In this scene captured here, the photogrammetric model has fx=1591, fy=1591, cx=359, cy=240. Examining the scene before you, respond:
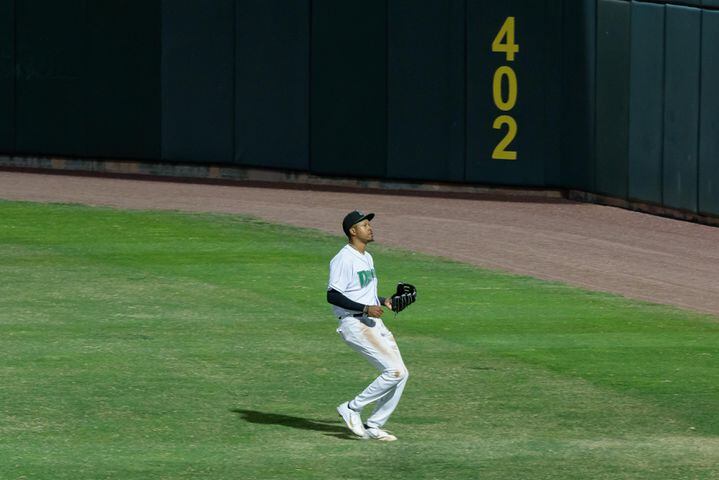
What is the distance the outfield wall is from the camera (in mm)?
27125

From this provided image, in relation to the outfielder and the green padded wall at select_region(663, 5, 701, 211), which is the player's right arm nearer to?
the outfielder

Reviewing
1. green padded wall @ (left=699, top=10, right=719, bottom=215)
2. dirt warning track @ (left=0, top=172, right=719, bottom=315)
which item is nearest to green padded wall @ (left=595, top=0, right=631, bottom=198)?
dirt warning track @ (left=0, top=172, right=719, bottom=315)

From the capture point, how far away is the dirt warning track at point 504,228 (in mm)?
22094

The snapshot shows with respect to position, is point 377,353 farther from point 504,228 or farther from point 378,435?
point 504,228

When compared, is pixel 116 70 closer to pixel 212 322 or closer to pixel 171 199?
pixel 171 199

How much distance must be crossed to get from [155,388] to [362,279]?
3229mm

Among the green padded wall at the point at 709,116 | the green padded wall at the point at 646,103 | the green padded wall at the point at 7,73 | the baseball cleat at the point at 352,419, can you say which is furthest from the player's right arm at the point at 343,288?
the green padded wall at the point at 7,73

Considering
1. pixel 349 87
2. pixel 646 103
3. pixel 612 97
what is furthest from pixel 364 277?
pixel 349 87

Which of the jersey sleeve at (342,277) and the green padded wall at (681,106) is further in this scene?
the green padded wall at (681,106)

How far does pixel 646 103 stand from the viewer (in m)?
27.3

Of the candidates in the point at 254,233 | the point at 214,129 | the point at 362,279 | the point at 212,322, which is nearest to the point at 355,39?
the point at 214,129

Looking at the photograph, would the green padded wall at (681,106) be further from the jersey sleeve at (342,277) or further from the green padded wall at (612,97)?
the jersey sleeve at (342,277)

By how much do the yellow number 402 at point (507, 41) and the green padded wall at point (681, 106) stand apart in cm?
323

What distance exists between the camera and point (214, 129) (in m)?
31.6
